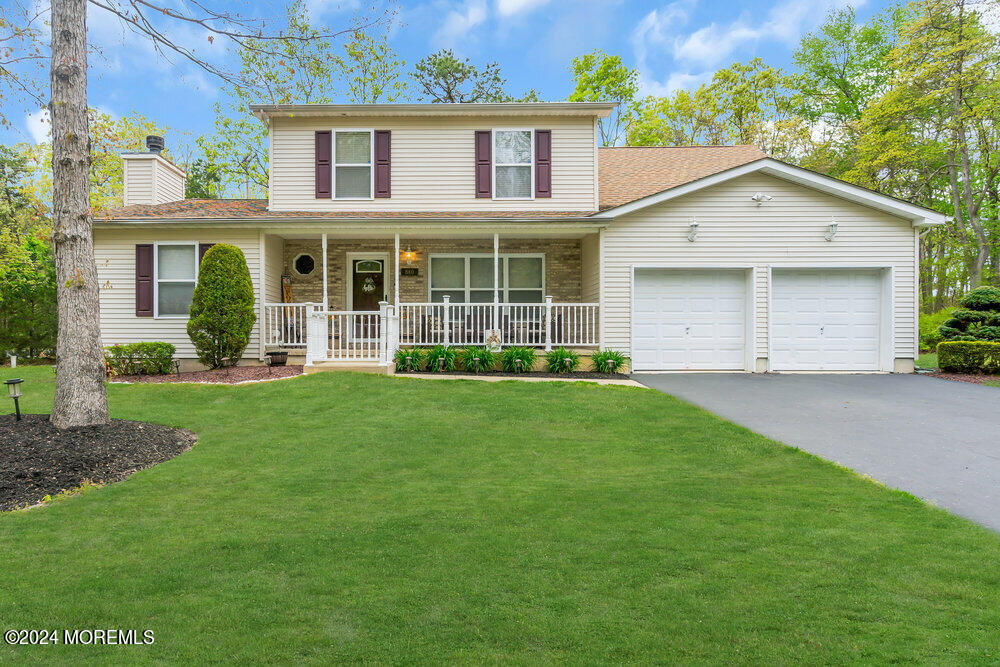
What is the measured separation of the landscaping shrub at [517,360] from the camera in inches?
413

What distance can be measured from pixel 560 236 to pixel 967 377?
8843 millimetres

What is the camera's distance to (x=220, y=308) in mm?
10062

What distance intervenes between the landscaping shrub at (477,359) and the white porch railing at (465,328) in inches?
16.3

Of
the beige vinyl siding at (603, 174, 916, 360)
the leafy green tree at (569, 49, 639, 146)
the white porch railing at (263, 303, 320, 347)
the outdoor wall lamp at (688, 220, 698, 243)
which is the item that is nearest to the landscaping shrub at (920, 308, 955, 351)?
the beige vinyl siding at (603, 174, 916, 360)

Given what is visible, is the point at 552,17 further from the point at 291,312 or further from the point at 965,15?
the point at 291,312

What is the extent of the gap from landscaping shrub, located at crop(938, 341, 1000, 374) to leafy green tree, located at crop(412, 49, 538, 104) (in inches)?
778

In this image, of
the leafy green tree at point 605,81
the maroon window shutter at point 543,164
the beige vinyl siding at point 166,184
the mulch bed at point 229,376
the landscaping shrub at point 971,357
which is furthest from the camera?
the leafy green tree at point 605,81

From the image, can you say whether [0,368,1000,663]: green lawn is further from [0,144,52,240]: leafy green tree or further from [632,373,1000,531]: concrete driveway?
[0,144,52,240]: leafy green tree

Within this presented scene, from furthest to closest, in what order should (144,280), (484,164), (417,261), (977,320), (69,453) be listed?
(417,261) → (484,164) → (977,320) → (144,280) → (69,453)

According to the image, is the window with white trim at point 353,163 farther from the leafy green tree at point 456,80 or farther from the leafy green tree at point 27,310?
the leafy green tree at point 456,80

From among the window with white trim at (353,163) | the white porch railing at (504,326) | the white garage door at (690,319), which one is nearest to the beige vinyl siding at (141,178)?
the window with white trim at (353,163)

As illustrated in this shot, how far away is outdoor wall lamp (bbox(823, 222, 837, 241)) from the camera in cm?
1113

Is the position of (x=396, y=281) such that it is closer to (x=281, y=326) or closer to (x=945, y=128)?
(x=281, y=326)

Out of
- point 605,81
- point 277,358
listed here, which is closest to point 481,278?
point 277,358
